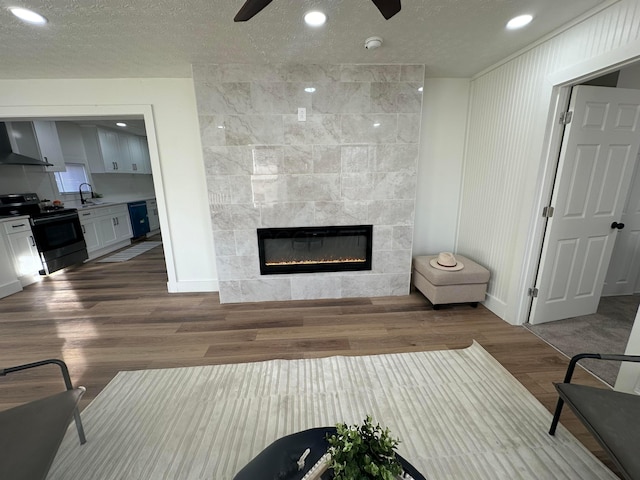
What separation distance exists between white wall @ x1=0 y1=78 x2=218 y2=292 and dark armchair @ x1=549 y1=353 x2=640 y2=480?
11.0 feet

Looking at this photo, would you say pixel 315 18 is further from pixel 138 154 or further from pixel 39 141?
pixel 138 154

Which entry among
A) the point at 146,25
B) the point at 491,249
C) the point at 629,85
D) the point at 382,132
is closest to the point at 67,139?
the point at 146,25

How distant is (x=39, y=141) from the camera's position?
4.48 meters

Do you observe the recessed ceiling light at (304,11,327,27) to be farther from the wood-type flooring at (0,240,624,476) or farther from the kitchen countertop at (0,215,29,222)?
the kitchen countertop at (0,215,29,222)

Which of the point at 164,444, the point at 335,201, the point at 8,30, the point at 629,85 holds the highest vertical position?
the point at 8,30

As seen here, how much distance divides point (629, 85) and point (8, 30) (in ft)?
17.0

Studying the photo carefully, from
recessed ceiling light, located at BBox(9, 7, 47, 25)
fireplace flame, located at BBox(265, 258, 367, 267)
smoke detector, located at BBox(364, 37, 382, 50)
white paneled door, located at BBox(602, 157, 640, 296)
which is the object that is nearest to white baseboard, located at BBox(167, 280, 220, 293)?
fireplace flame, located at BBox(265, 258, 367, 267)

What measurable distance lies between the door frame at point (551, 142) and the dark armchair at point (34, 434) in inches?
130

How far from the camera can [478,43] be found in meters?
2.18

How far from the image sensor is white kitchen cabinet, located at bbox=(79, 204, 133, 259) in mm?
4809

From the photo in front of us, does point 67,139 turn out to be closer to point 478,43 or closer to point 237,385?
point 237,385

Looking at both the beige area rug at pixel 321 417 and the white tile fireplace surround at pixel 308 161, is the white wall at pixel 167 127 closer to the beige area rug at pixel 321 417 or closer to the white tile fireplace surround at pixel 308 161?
the white tile fireplace surround at pixel 308 161

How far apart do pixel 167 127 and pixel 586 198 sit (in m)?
4.23

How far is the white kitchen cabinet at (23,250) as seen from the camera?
11.3ft
